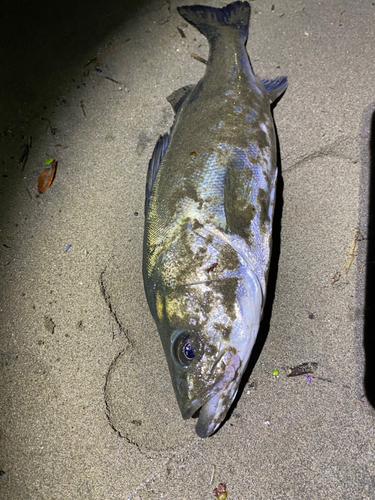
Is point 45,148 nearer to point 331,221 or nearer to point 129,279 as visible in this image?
point 129,279

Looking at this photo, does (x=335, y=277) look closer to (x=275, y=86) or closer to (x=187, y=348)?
(x=187, y=348)

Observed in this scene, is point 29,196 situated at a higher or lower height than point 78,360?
higher

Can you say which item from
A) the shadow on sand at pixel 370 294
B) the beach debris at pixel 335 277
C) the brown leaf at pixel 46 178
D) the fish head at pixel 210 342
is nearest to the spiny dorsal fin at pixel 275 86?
the shadow on sand at pixel 370 294

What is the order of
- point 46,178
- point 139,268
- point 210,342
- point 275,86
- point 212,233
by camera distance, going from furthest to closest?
point 46,178
point 275,86
point 139,268
point 212,233
point 210,342

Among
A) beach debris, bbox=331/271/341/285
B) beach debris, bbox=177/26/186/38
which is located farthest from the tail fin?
beach debris, bbox=331/271/341/285

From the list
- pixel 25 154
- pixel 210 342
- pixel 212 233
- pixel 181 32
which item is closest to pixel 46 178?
pixel 25 154

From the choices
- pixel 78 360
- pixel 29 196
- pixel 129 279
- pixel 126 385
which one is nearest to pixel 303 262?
pixel 129 279

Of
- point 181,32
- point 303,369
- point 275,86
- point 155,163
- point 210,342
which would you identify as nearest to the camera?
point 210,342
